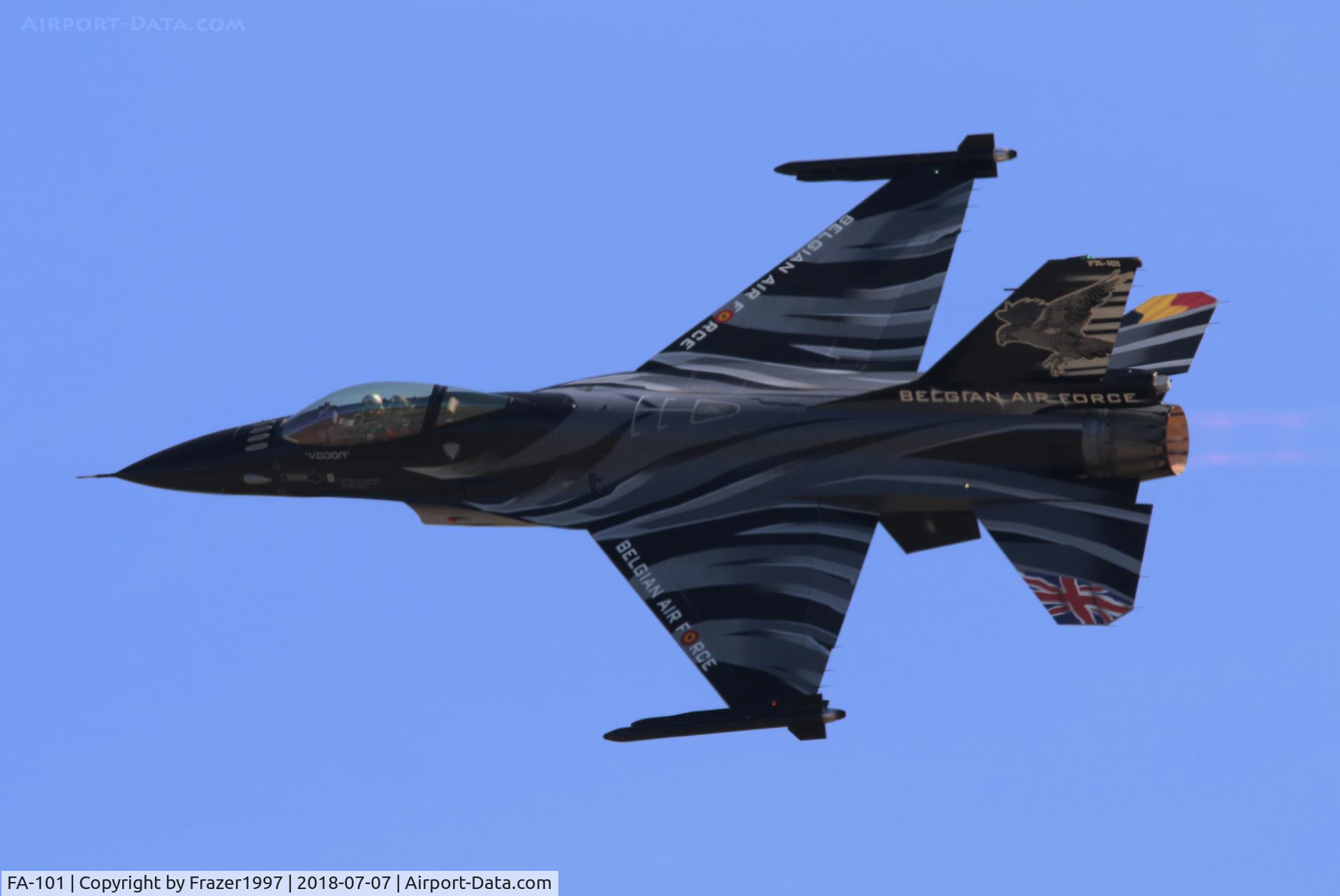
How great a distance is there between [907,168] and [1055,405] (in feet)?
14.6

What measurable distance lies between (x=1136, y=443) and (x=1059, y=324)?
1637 millimetres

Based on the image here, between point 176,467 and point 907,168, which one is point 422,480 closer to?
point 176,467

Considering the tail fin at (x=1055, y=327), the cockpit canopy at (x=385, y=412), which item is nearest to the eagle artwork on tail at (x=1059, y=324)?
the tail fin at (x=1055, y=327)

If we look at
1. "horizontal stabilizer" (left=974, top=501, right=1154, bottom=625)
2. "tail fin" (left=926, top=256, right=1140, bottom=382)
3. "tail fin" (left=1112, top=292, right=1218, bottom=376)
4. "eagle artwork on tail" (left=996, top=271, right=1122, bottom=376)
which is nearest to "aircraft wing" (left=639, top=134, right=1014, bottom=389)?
"tail fin" (left=926, top=256, right=1140, bottom=382)

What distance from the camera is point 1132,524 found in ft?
87.7

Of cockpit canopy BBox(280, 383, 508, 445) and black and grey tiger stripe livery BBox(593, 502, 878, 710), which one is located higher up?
cockpit canopy BBox(280, 383, 508, 445)

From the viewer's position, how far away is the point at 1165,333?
28219 mm

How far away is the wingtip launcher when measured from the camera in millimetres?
29453

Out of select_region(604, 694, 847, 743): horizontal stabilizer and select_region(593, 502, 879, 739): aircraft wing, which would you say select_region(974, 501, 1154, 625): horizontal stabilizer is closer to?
select_region(593, 502, 879, 739): aircraft wing

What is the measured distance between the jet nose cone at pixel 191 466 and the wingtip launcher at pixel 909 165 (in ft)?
25.8

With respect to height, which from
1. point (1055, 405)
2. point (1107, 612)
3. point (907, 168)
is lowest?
point (1107, 612)

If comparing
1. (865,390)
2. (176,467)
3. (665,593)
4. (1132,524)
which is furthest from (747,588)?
(176,467)

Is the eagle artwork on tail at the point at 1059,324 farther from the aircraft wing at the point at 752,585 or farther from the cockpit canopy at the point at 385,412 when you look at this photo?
the cockpit canopy at the point at 385,412

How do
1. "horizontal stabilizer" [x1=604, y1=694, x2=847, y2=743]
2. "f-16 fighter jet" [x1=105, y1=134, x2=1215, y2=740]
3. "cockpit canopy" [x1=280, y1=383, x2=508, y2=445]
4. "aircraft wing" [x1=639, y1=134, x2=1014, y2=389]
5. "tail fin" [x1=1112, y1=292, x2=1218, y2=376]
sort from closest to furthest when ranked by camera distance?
"horizontal stabilizer" [x1=604, y1=694, x2=847, y2=743] < "f-16 fighter jet" [x1=105, y1=134, x2=1215, y2=740] < "tail fin" [x1=1112, y1=292, x2=1218, y2=376] < "cockpit canopy" [x1=280, y1=383, x2=508, y2=445] < "aircraft wing" [x1=639, y1=134, x2=1014, y2=389]
